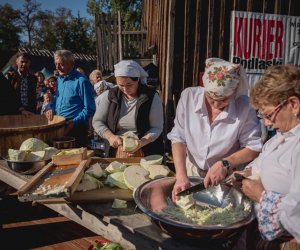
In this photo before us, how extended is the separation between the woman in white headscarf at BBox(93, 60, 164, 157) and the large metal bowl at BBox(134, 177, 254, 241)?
115 cm

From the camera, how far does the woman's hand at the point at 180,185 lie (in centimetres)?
194

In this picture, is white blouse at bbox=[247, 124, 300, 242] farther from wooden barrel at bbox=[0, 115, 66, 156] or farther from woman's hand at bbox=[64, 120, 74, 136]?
woman's hand at bbox=[64, 120, 74, 136]

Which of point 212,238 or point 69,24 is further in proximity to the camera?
point 69,24

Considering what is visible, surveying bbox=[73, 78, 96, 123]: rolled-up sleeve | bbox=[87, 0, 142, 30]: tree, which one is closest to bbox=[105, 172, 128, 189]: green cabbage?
bbox=[73, 78, 96, 123]: rolled-up sleeve

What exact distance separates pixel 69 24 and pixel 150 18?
33.1 m

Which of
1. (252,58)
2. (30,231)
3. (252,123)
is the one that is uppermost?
(252,58)

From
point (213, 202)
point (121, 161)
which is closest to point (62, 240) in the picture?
point (121, 161)

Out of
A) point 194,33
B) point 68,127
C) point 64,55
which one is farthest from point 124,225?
point 194,33

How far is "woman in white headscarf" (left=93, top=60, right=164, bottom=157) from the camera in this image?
316 cm

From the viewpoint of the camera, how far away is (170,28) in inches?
224

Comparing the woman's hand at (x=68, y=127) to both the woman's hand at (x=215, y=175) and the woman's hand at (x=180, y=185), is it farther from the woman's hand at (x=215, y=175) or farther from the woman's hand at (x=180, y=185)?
the woman's hand at (x=215, y=175)

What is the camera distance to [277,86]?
1586 mm

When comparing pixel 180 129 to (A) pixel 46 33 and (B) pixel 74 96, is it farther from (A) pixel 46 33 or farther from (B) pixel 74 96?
(A) pixel 46 33

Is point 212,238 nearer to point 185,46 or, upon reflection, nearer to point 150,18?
point 185,46
